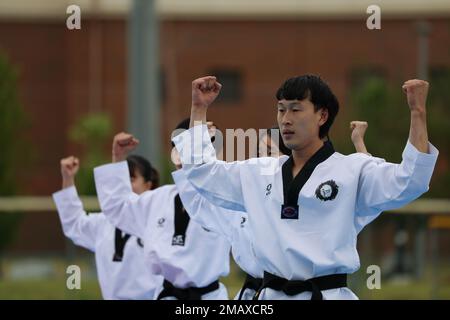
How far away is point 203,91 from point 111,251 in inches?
156

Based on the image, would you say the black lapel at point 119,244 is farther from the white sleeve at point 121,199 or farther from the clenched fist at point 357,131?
the clenched fist at point 357,131

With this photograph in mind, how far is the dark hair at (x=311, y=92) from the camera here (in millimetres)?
7219

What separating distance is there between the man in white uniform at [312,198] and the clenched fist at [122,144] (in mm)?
2705

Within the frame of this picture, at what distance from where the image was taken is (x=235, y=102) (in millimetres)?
39625

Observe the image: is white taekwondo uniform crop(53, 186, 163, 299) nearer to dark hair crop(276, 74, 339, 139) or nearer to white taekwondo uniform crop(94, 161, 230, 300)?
white taekwondo uniform crop(94, 161, 230, 300)

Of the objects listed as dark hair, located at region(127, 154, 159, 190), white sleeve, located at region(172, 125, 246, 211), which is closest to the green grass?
dark hair, located at region(127, 154, 159, 190)

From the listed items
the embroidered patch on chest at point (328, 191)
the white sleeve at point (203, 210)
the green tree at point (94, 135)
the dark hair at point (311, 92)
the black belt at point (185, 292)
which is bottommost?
the green tree at point (94, 135)

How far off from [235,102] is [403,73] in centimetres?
579

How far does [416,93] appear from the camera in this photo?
6.63m

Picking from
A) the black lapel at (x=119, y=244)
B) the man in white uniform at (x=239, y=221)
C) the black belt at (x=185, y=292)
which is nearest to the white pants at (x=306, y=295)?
the man in white uniform at (x=239, y=221)

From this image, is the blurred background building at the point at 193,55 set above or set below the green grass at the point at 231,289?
above

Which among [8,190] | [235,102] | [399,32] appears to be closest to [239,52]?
[235,102]

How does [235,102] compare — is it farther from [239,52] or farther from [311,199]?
[311,199]

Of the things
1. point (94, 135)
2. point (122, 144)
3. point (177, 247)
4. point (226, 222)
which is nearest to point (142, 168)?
point (122, 144)
